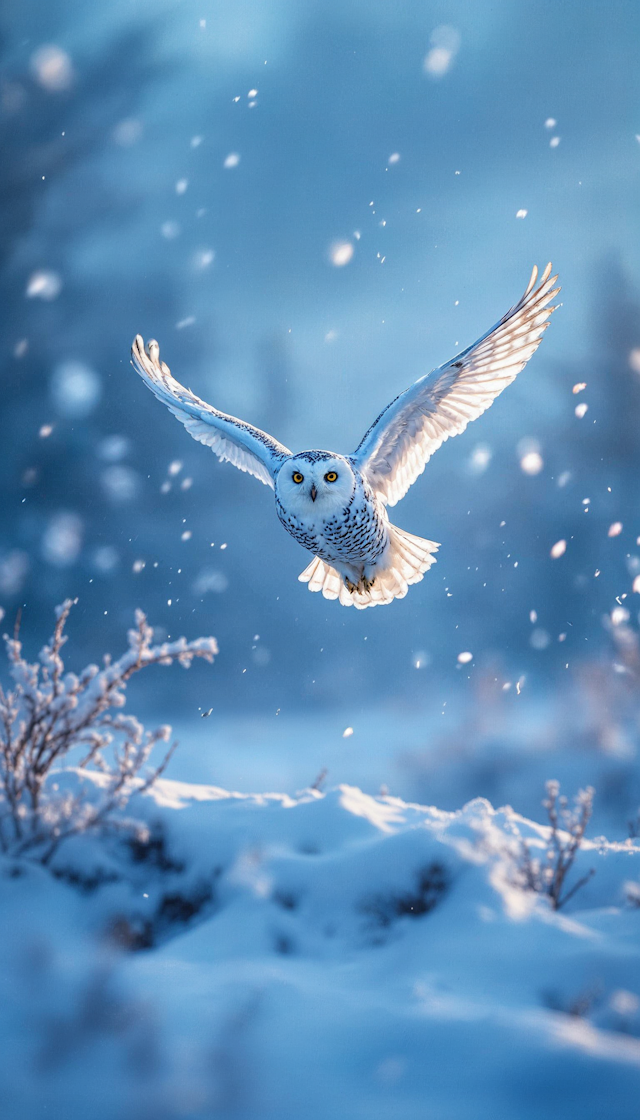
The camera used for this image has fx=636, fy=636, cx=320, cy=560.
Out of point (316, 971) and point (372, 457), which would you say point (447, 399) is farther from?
point (316, 971)

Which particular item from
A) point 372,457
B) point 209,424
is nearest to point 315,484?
point 372,457

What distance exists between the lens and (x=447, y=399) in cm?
434

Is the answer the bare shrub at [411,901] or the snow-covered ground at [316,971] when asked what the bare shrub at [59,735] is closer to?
the snow-covered ground at [316,971]

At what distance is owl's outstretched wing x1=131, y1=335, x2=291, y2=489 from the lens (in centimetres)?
418

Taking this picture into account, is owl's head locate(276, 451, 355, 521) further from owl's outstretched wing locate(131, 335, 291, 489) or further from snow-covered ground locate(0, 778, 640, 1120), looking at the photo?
snow-covered ground locate(0, 778, 640, 1120)

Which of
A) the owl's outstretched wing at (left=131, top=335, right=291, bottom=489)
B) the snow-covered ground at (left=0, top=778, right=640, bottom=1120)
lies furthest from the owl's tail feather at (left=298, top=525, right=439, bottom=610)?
the snow-covered ground at (left=0, top=778, right=640, bottom=1120)

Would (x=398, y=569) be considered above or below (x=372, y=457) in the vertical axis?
below

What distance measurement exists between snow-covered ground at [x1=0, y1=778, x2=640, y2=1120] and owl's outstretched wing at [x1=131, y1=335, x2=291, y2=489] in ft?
7.19

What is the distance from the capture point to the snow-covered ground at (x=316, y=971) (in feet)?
5.69

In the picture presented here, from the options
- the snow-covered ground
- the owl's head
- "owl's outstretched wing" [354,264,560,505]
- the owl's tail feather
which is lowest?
the snow-covered ground

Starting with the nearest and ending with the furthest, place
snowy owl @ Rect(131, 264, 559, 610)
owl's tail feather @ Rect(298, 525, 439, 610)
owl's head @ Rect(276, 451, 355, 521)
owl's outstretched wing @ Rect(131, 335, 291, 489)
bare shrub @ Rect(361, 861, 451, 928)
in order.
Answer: bare shrub @ Rect(361, 861, 451, 928)
owl's head @ Rect(276, 451, 355, 521)
snowy owl @ Rect(131, 264, 559, 610)
owl's outstretched wing @ Rect(131, 335, 291, 489)
owl's tail feather @ Rect(298, 525, 439, 610)

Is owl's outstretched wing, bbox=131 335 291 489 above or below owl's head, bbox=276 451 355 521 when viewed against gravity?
above

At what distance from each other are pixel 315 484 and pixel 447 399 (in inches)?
54.1

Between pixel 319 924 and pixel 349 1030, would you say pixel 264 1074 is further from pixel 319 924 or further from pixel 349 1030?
pixel 319 924
